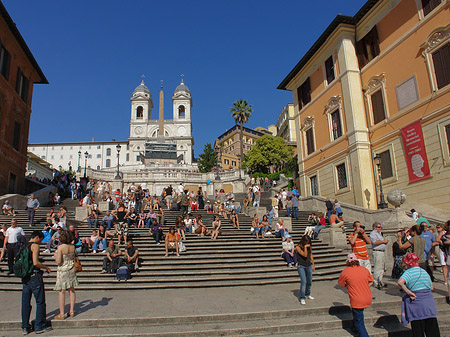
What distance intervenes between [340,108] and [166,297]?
17609 millimetres

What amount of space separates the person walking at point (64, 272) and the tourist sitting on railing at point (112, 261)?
342 cm

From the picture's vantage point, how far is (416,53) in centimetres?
1609

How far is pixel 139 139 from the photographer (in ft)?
282

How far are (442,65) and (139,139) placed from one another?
260 feet

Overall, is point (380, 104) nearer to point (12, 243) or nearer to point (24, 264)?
point (24, 264)

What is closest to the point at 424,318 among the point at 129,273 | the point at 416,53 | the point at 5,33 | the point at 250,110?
the point at 129,273

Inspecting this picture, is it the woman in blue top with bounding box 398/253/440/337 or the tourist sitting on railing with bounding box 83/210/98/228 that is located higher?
the tourist sitting on railing with bounding box 83/210/98/228

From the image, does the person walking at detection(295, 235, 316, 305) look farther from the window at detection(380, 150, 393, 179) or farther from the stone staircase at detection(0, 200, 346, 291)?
the window at detection(380, 150, 393, 179)

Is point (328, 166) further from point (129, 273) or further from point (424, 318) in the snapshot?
point (424, 318)

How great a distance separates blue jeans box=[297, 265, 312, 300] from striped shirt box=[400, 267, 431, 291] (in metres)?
2.74

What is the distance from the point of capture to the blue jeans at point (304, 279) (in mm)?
7245

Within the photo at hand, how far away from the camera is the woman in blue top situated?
4.68m

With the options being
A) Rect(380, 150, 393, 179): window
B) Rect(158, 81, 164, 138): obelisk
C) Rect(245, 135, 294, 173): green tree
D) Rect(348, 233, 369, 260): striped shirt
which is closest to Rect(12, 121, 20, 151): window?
Rect(348, 233, 369, 260): striped shirt

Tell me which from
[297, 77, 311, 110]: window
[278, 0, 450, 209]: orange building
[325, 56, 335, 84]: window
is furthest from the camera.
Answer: [297, 77, 311, 110]: window
